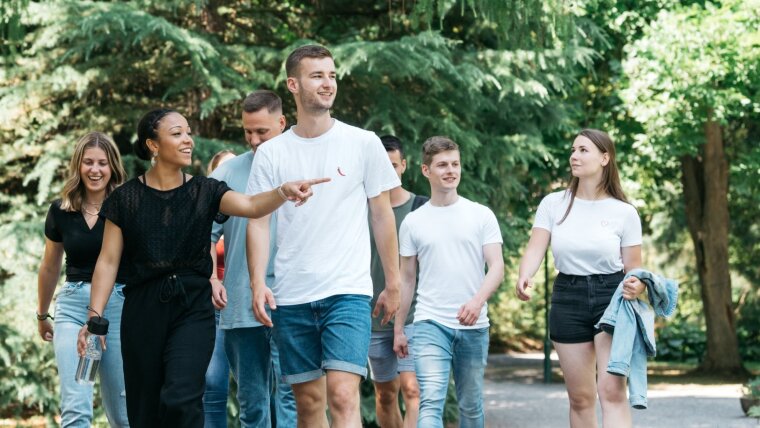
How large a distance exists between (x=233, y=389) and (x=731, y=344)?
15513 mm

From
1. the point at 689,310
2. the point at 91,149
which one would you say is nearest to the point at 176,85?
the point at 91,149

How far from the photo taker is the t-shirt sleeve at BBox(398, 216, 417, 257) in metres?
7.43

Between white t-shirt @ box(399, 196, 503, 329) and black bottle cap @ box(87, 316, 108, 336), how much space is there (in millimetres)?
2031

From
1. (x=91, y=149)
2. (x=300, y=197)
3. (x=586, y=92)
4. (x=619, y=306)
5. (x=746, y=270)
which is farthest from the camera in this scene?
(x=746, y=270)

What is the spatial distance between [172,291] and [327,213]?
838 millimetres

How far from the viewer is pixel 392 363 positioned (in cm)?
787

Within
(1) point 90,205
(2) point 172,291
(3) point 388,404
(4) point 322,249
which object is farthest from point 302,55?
(3) point 388,404

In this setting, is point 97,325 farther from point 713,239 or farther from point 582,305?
point 713,239

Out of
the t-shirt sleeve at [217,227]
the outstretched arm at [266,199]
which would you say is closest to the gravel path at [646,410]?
the t-shirt sleeve at [217,227]

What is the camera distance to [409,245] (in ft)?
24.4

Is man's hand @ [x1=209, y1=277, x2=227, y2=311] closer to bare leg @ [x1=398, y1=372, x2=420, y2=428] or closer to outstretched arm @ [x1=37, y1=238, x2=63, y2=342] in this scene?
outstretched arm @ [x1=37, y1=238, x2=63, y2=342]

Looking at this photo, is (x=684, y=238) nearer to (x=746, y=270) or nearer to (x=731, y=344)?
(x=746, y=270)

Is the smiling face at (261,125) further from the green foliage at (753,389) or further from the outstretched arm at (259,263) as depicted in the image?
the green foliage at (753,389)

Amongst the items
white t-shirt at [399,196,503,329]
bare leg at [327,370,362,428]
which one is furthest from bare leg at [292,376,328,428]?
white t-shirt at [399,196,503,329]
